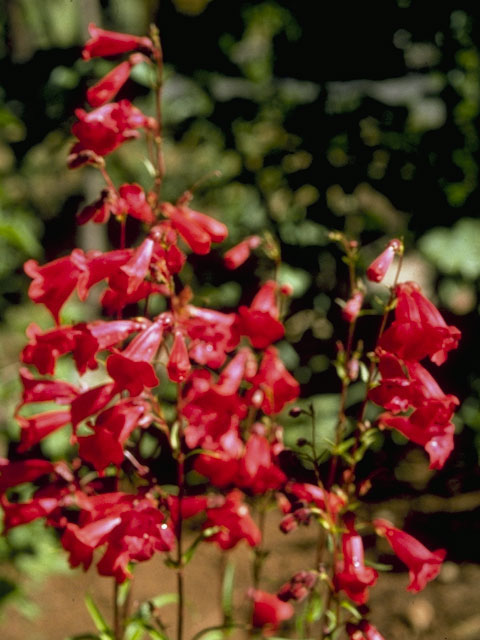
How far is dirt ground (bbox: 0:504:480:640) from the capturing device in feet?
10.4

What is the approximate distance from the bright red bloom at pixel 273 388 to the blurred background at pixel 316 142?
729mm

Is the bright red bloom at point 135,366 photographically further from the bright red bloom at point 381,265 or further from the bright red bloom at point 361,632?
the bright red bloom at point 361,632

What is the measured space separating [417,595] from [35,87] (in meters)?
2.86

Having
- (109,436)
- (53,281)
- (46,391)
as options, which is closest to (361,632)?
(109,436)

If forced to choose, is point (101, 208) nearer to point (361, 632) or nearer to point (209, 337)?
point (209, 337)

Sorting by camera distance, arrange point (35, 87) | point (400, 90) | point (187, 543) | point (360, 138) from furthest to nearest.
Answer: point (187, 543), point (400, 90), point (360, 138), point (35, 87)

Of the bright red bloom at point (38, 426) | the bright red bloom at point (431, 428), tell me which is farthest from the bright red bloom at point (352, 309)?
the bright red bloom at point (38, 426)

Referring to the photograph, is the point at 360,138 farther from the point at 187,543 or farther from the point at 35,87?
the point at 187,543

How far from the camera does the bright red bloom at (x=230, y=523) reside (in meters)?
1.89

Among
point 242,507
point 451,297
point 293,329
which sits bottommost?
point 293,329

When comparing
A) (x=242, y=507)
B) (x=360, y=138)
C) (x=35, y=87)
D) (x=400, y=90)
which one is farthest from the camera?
(x=400, y=90)

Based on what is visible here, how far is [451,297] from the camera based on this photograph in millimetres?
3369

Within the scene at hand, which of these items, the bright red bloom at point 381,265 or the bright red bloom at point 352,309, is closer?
the bright red bloom at point 381,265

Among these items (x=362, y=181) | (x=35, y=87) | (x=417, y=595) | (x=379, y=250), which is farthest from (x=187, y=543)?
(x=35, y=87)
